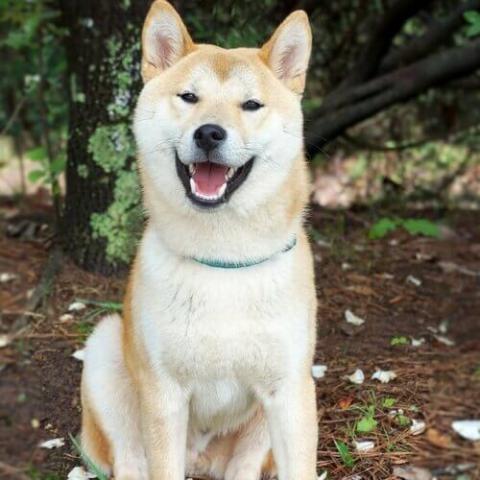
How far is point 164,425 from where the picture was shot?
297 cm

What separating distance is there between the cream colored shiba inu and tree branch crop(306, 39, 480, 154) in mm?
2570

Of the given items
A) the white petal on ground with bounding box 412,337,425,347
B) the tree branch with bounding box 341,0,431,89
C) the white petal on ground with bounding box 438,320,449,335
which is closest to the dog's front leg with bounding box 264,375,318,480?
the white petal on ground with bounding box 412,337,425,347

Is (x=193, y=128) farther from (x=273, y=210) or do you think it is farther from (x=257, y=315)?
(x=257, y=315)

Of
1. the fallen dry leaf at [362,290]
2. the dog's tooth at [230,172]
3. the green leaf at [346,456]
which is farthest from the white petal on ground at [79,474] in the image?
the fallen dry leaf at [362,290]

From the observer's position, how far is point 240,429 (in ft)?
11.0

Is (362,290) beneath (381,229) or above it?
beneath

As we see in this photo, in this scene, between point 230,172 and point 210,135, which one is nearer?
point 210,135

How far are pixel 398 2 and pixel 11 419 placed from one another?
3672 mm

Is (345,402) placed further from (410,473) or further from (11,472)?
(11,472)

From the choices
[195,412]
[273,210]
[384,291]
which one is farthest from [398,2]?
[195,412]

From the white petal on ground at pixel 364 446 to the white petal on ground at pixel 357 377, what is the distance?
0.49 metres

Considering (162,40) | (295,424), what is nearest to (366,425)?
(295,424)

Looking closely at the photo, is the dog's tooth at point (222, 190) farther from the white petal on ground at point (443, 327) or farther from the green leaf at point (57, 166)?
the green leaf at point (57, 166)

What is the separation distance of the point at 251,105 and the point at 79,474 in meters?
1.56
